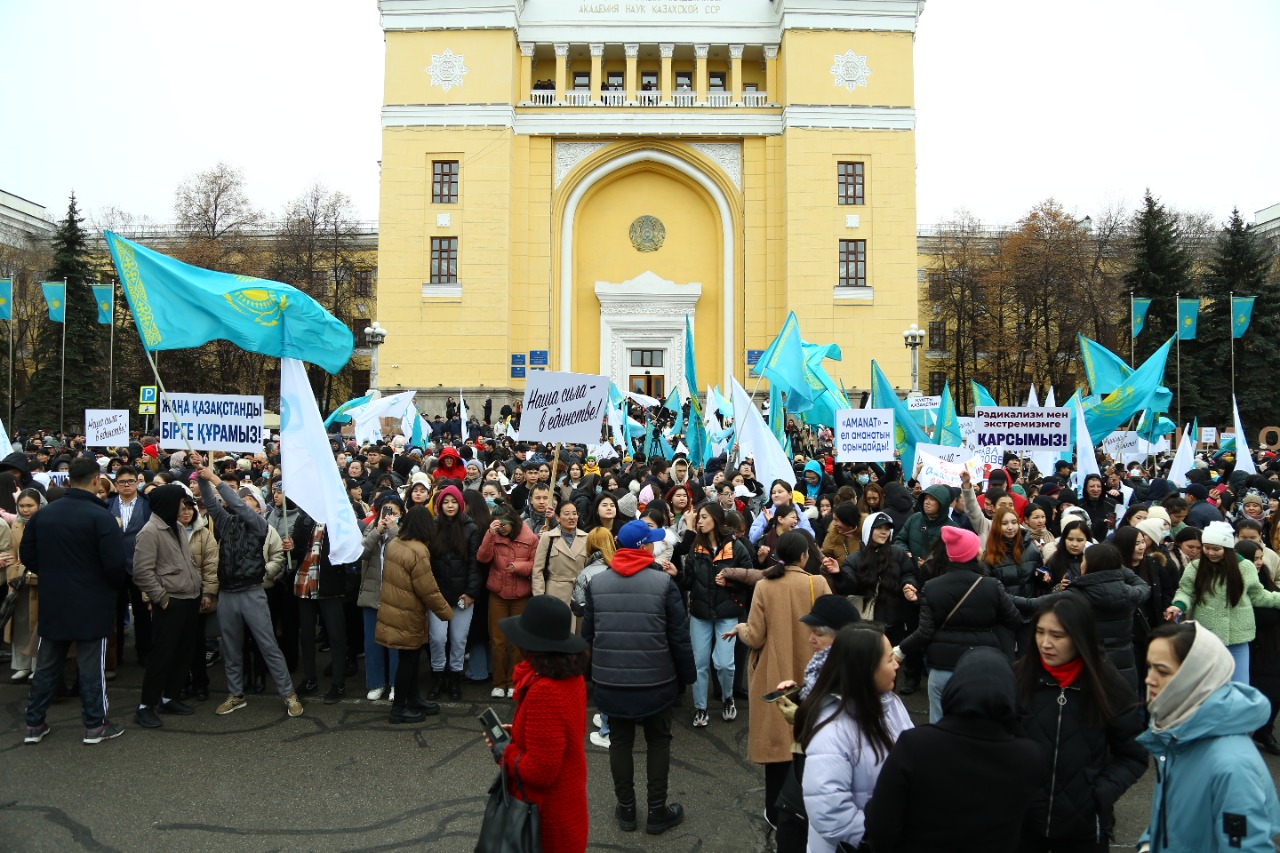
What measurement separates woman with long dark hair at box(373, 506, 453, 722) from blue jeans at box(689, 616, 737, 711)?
6.26 ft

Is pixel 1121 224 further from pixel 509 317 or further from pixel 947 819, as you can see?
pixel 947 819

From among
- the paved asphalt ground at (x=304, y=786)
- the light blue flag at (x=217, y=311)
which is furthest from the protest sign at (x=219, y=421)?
the paved asphalt ground at (x=304, y=786)

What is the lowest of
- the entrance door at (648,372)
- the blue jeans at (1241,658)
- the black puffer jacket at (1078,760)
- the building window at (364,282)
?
the blue jeans at (1241,658)

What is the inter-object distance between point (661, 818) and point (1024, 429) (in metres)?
8.33

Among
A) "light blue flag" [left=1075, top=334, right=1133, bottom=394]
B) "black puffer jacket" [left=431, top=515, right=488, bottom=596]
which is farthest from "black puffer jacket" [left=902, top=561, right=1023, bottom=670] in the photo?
"light blue flag" [left=1075, top=334, right=1133, bottom=394]

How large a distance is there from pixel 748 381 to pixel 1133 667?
91.6ft

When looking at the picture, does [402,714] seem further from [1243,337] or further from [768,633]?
[1243,337]

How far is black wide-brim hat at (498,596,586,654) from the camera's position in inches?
144

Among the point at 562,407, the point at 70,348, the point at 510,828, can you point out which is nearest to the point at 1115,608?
the point at 510,828

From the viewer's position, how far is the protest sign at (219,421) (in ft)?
25.1

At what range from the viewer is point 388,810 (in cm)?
532

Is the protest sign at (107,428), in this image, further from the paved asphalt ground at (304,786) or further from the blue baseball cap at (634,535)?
the blue baseball cap at (634,535)

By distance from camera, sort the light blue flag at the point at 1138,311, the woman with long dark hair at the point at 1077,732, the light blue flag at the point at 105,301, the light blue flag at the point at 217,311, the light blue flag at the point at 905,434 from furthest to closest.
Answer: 1. the light blue flag at the point at 1138,311
2. the light blue flag at the point at 105,301
3. the light blue flag at the point at 905,434
4. the light blue flag at the point at 217,311
5. the woman with long dark hair at the point at 1077,732

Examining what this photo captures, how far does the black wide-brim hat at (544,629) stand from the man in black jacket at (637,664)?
4.65 ft
